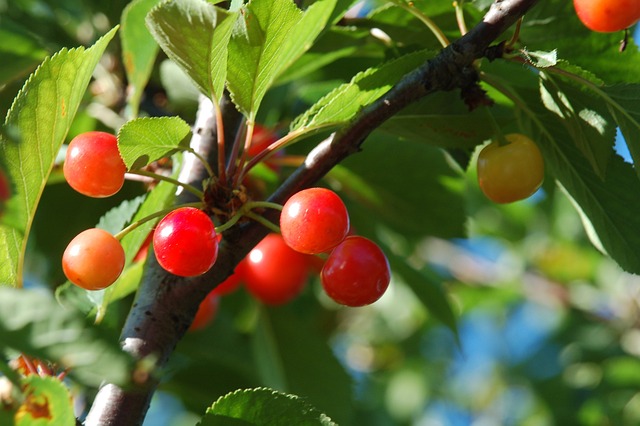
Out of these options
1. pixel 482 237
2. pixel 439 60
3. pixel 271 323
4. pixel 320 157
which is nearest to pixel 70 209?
pixel 271 323

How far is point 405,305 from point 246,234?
3.30 meters

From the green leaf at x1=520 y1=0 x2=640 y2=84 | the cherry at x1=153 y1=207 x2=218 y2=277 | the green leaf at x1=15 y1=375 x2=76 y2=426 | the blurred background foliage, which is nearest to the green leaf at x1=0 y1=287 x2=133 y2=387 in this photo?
the green leaf at x1=15 y1=375 x2=76 y2=426

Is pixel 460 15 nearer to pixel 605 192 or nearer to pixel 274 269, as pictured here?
pixel 605 192

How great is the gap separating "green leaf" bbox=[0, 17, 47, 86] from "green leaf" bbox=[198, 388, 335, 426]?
52.0 inches

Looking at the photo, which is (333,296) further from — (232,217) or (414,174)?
(414,174)

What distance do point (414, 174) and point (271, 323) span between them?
740mm

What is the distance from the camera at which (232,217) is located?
136 cm

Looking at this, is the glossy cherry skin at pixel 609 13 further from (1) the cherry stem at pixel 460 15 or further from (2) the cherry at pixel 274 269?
(2) the cherry at pixel 274 269

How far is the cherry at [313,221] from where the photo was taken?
47.5 inches

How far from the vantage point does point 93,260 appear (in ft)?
4.03

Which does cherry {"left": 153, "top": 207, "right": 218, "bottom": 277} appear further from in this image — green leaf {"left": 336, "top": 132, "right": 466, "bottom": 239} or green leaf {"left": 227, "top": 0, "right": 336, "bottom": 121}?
green leaf {"left": 336, "top": 132, "right": 466, "bottom": 239}

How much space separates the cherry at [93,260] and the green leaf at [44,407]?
0.25 m

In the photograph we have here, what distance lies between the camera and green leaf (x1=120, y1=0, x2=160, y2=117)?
1856 millimetres

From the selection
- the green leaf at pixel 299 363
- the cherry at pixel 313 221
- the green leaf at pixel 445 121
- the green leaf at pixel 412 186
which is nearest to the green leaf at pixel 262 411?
the cherry at pixel 313 221
